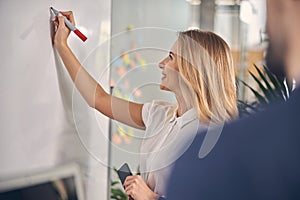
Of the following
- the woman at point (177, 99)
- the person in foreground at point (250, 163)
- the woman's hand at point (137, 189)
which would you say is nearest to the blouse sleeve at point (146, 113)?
the woman at point (177, 99)

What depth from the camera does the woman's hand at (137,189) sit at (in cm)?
104

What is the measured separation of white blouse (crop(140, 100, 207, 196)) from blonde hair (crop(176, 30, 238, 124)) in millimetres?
33

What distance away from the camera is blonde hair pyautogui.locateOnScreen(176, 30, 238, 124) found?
1.00m

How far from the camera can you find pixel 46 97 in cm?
105

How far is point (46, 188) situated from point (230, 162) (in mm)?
556

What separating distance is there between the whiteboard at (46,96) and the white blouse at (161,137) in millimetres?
91

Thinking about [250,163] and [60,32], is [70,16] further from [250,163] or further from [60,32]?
[250,163]

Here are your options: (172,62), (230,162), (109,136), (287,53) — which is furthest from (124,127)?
(230,162)

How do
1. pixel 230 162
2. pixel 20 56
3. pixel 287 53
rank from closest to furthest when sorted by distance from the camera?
pixel 230 162
pixel 287 53
pixel 20 56

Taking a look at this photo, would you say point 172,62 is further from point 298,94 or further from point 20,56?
point 298,94

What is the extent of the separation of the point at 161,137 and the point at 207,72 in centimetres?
16

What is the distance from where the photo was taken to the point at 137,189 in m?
1.05

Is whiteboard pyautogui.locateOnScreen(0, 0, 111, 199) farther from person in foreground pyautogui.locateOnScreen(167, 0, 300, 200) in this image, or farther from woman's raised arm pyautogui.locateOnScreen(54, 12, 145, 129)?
person in foreground pyautogui.locateOnScreen(167, 0, 300, 200)

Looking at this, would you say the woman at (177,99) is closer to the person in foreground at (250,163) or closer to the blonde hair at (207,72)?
the blonde hair at (207,72)
